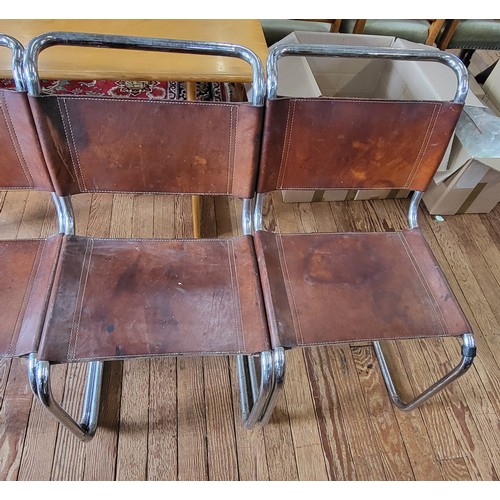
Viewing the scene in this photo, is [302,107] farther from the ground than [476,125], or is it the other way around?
[302,107]

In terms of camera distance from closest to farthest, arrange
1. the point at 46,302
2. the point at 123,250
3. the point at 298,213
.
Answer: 1. the point at 46,302
2. the point at 123,250
3. the point at 298,213

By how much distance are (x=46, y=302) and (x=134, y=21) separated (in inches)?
34.9

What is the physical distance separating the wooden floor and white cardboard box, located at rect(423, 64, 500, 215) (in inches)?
18.1

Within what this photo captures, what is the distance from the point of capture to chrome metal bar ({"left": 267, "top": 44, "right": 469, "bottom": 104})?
32.2 inches

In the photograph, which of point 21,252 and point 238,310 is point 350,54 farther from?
point 21,252

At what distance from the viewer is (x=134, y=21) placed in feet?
4.12

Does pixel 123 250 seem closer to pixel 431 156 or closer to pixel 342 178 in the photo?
pixel 342 178

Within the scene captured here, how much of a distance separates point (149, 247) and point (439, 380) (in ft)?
2.43

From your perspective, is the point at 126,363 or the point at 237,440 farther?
the point at 126,363

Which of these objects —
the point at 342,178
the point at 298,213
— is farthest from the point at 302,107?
the point at 298,213

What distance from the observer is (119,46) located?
773mm

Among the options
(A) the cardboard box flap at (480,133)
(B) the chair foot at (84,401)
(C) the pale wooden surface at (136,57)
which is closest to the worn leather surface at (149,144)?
(C) the pale wooden surface at (136,57)

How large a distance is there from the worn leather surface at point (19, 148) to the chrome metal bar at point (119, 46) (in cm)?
5

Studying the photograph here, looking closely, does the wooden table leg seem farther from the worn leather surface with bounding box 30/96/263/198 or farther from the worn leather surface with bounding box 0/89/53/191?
the worn leather surface with bounding box 0/89/53/191
